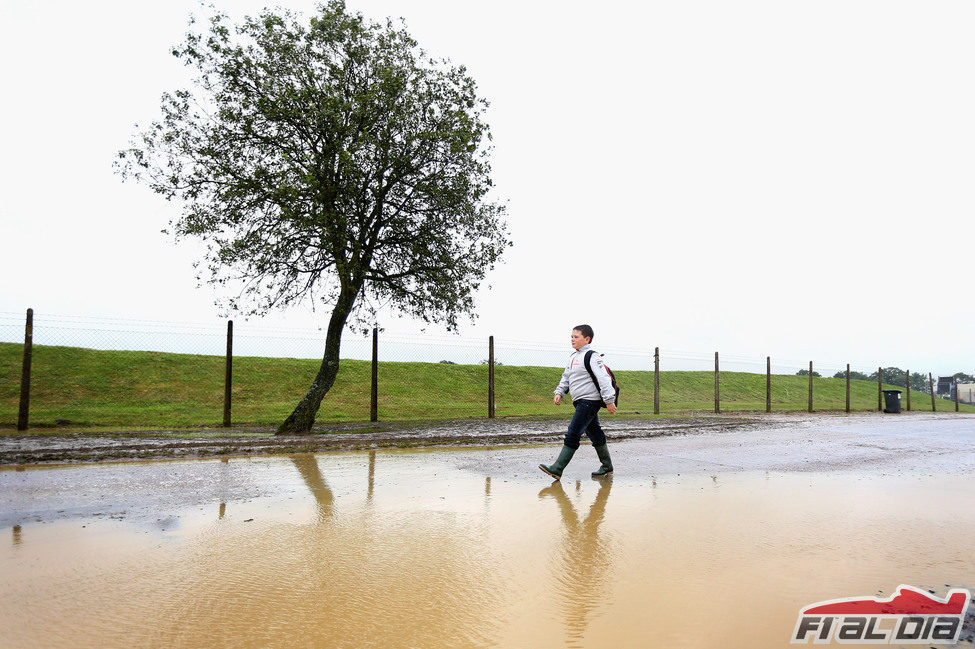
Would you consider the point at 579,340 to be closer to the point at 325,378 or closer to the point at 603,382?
the point at 603,382

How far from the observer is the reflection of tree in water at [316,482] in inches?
196

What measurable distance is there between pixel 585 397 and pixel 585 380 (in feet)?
0.67

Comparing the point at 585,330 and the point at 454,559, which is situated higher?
the point at 585,330

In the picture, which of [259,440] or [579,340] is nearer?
[579,340]

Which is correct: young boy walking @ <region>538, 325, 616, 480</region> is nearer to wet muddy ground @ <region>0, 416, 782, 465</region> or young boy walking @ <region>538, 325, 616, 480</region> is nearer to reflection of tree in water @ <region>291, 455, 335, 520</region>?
reflection of tree in water @ <region>291, 455, 335, 520</region>

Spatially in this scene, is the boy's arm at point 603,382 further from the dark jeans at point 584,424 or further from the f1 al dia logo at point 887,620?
the f1 al dia logo at point 887,620

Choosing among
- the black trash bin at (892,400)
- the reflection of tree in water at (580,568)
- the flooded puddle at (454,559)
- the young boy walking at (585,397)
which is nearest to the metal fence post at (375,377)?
the flooded puddle at (454,559)

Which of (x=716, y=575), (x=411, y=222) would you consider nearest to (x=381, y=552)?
(x=716, y=575)

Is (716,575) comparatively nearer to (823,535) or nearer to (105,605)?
(823,535)

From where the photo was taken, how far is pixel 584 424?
6.88 metres

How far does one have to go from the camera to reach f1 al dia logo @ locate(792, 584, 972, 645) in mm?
2523

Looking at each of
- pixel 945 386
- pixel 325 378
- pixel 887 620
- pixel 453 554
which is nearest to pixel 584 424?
pixel 453 554

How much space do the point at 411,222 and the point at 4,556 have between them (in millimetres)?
12101

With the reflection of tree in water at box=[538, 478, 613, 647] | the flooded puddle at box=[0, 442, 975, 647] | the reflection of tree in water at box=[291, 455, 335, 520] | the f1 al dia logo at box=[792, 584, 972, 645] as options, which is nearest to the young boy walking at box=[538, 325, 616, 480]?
the flooded puddle at box=[0, 442, 975, 647]
